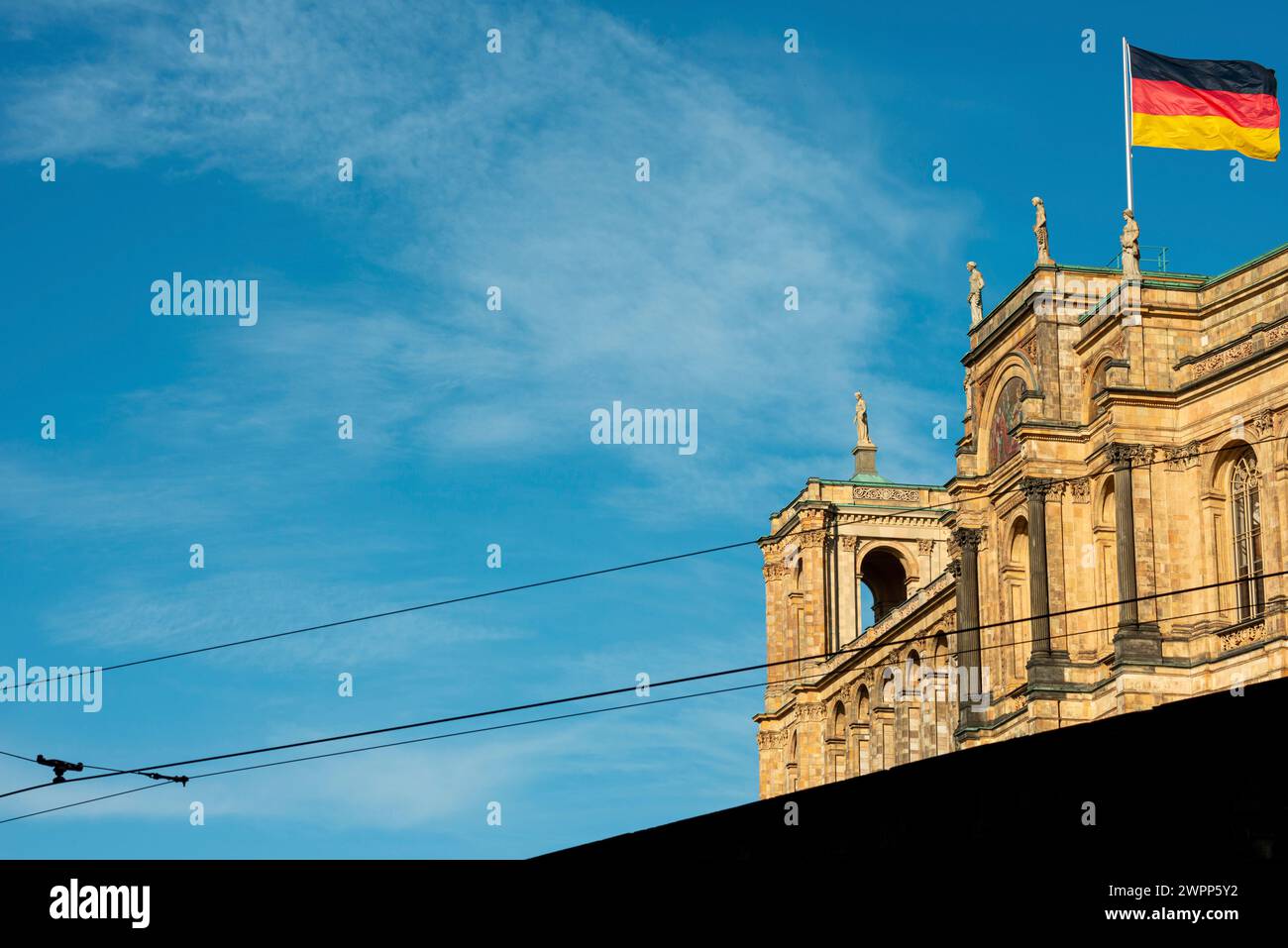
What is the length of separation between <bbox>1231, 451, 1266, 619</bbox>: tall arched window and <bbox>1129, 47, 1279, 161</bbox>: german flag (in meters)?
9.34

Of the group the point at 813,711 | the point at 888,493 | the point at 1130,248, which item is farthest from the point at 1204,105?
the point at 888,493

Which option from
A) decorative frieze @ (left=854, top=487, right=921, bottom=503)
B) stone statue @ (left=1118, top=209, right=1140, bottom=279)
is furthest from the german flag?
decorative frieze @ (left=854, top=487, right=921, bottom=503)

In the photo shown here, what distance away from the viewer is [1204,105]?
5881cm

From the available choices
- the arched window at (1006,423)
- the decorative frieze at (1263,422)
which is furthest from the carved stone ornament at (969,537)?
the decorative frieze at (1263,422)

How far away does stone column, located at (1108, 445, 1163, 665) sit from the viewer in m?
55.6

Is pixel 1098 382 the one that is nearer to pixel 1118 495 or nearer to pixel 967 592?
pixel 1118 495

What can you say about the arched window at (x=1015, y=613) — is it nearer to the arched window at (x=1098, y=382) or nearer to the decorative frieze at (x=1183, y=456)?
the arched window at (x=1098, y=382)

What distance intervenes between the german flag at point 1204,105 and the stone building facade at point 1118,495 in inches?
149

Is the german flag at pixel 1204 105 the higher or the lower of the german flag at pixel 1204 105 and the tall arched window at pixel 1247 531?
the higher

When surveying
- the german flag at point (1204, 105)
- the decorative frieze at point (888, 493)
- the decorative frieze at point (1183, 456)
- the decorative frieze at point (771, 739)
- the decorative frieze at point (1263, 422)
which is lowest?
the decorative frieze at point (771, 739)

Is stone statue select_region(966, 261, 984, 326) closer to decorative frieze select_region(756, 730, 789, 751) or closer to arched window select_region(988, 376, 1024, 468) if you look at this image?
arched window select_region(988, 376, 1024, 468)

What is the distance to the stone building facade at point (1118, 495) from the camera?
182 ft
